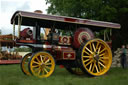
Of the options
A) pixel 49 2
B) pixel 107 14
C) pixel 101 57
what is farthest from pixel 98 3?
pixel 101 57

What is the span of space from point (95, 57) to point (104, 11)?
25.8 feet

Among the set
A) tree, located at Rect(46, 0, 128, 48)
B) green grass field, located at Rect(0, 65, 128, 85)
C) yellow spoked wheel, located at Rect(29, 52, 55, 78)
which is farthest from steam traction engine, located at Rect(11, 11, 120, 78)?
tree, located at Rect(46, 0, 128, 48)

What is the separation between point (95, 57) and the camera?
845 cm

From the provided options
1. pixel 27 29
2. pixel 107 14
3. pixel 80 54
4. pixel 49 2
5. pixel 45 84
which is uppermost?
pixel 49 2

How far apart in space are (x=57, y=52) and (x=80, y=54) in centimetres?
90

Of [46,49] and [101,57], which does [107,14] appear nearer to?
[101,57]

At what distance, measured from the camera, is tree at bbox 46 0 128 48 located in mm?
15716

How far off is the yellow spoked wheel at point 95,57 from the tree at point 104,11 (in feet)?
23.2

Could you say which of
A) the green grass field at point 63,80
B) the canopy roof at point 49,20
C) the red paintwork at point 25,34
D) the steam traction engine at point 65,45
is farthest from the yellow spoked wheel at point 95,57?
the red paintwork at point 25,34

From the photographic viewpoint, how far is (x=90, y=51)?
27.4 feet

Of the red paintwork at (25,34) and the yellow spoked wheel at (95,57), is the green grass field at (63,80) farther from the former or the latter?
the red paintwork at (25,34)

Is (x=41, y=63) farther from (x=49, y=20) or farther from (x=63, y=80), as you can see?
(x=49, y=20)

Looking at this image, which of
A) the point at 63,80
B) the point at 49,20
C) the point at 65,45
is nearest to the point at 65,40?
the point at 65,45

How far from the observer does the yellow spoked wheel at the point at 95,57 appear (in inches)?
324
